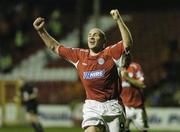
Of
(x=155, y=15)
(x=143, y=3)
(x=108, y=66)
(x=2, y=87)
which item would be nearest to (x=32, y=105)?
(x=2, y=87)

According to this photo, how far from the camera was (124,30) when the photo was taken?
32.2ft

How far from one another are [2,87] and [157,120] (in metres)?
8.10

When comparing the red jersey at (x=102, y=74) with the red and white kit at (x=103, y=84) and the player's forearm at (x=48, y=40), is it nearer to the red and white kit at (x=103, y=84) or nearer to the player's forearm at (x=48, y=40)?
the red and white kit at (x=103, y=84)

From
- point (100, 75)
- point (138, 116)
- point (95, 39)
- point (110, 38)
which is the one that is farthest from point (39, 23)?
point (110, 38)

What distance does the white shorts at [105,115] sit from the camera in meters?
10.2

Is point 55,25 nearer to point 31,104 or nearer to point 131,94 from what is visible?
point 31,104

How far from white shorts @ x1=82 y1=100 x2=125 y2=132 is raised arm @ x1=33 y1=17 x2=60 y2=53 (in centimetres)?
114

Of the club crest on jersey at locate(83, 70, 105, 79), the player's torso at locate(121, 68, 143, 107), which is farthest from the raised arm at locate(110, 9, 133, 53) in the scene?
the player's torso at locate(121, 68, 143, 107)

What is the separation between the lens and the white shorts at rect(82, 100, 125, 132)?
10.2m

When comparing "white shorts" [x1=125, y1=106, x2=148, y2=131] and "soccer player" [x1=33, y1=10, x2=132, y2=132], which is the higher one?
"soccer player" [x1=33, y1=10, x2=132, y2=132]

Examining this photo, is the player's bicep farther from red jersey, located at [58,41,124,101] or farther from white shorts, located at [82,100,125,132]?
white shorts, located at [82,100,125,132]

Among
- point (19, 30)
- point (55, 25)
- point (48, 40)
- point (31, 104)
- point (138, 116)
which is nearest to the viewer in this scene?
point (48, 40)

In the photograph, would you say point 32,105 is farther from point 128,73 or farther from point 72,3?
point 72,3

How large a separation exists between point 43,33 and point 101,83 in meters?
1.19
